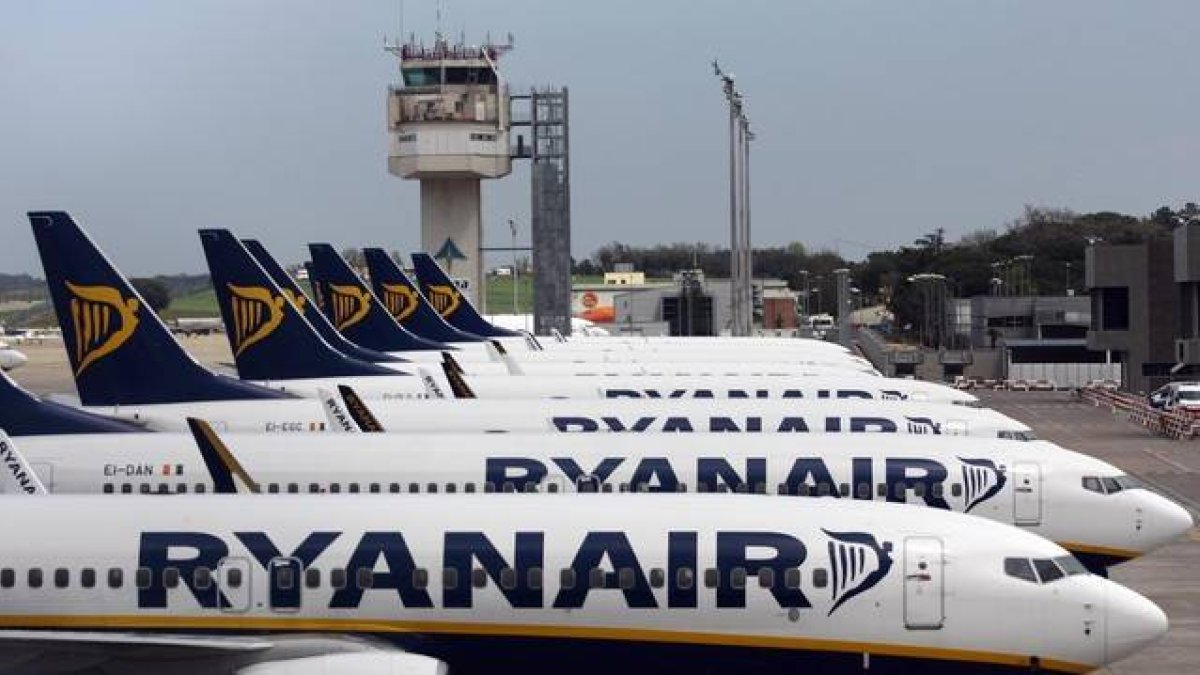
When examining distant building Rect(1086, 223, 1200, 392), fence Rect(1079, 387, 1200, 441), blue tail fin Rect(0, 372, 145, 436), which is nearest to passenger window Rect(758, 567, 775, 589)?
blue tail fin Rect(0, 372, 145, 436)

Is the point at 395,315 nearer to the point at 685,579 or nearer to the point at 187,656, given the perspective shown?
the point at 685,579

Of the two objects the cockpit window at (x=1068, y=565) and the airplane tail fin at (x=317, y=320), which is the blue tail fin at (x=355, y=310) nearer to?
the airplane tail fin at (x=317, y=320)

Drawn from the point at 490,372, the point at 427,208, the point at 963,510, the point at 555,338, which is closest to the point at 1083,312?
the point at 427,208

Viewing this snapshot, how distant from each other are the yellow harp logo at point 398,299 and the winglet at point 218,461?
174 ft

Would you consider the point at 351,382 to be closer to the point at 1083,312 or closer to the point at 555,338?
the point at 555,338

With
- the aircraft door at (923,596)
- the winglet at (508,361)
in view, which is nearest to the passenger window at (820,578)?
the aircraft door at (923,596)

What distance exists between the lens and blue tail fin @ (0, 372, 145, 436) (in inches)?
1372

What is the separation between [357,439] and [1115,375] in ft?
361

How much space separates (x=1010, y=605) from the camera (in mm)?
22469

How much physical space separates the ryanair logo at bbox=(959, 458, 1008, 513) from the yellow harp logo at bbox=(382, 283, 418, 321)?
52970 mm

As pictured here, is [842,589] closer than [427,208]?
Yes

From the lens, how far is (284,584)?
75.3 ft

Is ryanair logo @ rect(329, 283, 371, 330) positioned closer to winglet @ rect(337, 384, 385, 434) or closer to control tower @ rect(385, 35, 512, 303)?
winglet @ rect(337, 384, 385, 434)

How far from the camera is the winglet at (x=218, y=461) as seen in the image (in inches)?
1137
